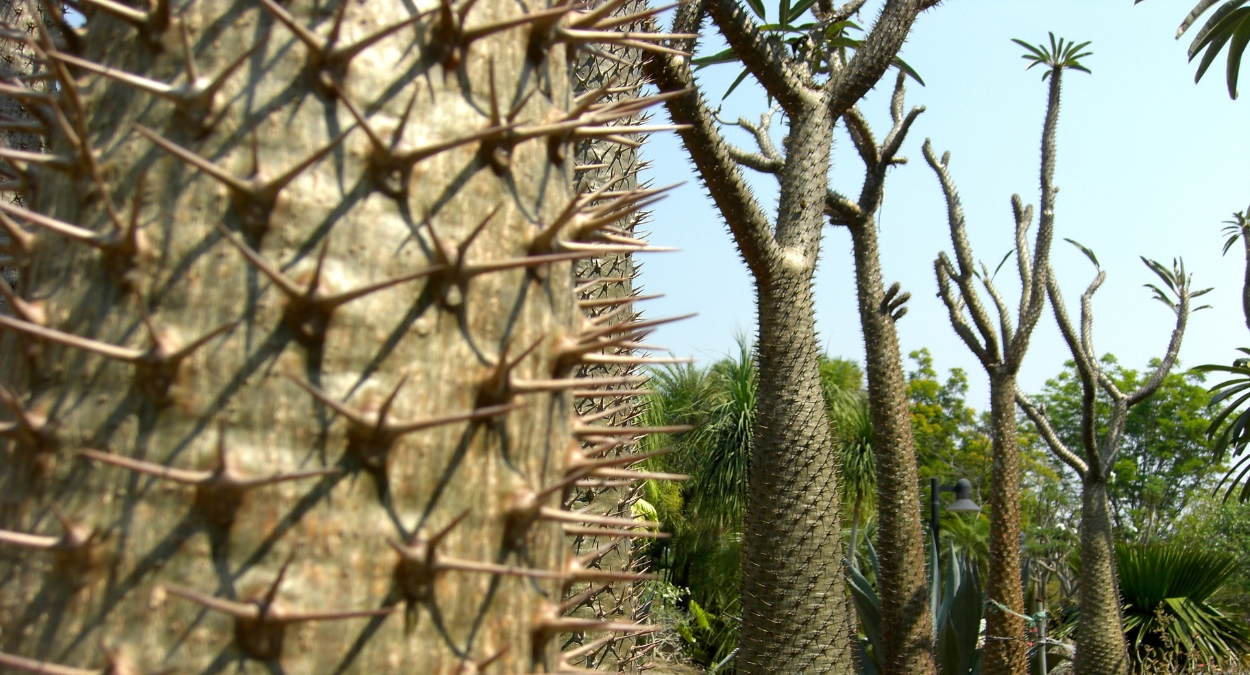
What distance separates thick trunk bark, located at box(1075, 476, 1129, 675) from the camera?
1191cm

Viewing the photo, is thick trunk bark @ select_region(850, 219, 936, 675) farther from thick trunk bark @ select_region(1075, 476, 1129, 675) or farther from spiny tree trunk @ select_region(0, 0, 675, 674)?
spiny tree trunk @ select_region(0, 0, 675, 674)

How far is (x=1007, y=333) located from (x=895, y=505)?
4.19 m

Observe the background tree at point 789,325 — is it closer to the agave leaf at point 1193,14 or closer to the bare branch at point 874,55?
the bare branch at point 874,55

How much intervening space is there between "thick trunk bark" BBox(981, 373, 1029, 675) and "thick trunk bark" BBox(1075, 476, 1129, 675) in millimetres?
1135

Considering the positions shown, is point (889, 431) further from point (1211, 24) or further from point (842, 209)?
point (1211, 24)

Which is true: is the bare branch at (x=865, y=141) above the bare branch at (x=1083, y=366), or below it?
above

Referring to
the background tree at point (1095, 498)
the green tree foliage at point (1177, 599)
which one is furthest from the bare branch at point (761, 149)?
the green tree foliage at point (1177, 599)

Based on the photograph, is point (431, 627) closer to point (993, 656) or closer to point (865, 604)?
point (865, 604)

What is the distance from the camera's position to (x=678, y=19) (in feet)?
17.5

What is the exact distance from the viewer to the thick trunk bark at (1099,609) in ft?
39.1

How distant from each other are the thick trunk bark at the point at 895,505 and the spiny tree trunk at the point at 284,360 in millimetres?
8693

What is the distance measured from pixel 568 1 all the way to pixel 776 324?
497 cm

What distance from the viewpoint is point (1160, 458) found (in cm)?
3625

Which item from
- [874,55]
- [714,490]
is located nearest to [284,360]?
[874,55]
